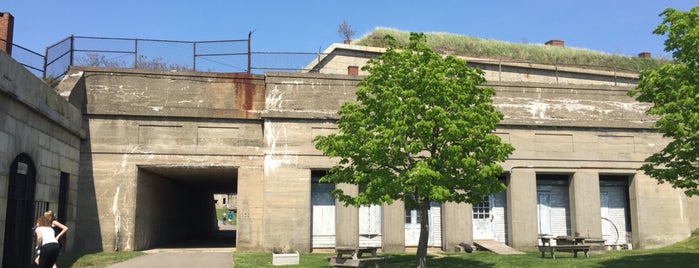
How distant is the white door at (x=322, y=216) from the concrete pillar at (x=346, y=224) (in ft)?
2.10

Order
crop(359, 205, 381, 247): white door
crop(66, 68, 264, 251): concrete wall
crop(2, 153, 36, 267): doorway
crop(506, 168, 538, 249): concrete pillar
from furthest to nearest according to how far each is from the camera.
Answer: crop(506, 168, 538, 249): concrete pillar < crop(359, 205, 381, 247): white door < crop(66, 68, 264, 251): concrete wall < crop(2, 153, 36, 267): doorway

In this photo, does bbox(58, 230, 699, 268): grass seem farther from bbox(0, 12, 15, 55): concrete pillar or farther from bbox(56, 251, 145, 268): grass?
bbox(0, 12, 15, 55): concrete pillar

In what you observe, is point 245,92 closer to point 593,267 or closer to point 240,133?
point 240,133

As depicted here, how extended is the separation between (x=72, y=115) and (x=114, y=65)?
12.9 feet

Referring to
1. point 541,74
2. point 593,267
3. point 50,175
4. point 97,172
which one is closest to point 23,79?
point 50,175

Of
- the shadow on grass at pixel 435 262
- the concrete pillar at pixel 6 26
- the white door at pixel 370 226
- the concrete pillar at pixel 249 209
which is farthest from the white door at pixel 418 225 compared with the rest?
the concrete pillar at pixel 6 26

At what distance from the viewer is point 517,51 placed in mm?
39719

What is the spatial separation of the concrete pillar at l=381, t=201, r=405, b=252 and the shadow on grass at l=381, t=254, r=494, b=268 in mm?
1990

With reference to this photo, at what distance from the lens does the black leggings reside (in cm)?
1155

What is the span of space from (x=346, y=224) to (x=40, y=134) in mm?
10092

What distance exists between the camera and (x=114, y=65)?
2136 centimetres

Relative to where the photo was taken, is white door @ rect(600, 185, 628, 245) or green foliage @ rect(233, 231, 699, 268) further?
Answer: white door @ rect(600, 185, 628, 245)

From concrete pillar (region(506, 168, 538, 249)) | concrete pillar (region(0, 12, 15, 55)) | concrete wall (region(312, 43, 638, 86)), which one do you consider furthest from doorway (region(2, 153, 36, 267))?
concrete wall (region(312, 43, 638, 86))

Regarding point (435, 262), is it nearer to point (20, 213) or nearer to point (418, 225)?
point (418, 225)
